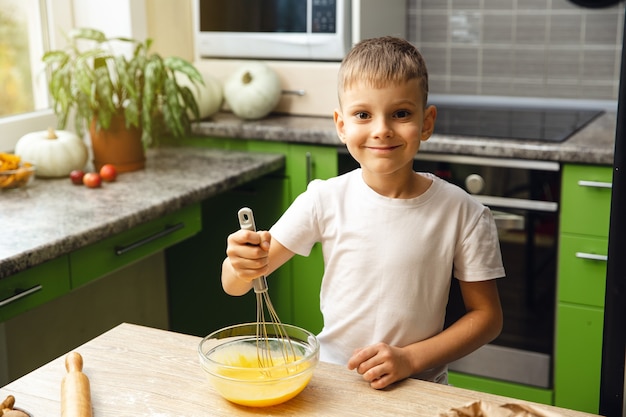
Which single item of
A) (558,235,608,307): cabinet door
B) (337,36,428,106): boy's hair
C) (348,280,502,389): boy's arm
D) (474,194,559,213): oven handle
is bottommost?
(558,235,608,307): cabinet door

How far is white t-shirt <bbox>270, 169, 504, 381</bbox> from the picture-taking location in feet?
4.24

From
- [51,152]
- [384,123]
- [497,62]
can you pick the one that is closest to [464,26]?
[497,62]

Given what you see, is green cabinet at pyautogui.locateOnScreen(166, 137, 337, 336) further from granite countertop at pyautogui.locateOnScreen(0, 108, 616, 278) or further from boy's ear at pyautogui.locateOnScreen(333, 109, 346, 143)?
boy's ear at pyautogui.locateOnScreen(333, 109, 346, 143)

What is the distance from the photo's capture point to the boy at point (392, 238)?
1181 millimetres

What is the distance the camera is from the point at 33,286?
1684 mm

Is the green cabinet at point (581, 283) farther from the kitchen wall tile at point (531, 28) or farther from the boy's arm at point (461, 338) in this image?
the boy's arm at point (461, 338)

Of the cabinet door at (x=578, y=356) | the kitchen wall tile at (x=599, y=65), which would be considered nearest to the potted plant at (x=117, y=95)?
the cabinet door at (x=578, y=356)

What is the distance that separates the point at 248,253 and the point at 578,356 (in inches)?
64.4

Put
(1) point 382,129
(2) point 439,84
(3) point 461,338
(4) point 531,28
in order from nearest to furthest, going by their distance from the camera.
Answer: (1) point 382,129, (3) point 461,338, (4) point 531,28, (2) point 439,84

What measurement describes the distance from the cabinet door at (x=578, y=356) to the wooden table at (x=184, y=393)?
141 cm

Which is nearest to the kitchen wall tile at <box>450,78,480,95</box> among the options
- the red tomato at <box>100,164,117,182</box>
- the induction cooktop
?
the induction cooktop

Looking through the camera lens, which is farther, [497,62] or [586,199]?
[497,62]

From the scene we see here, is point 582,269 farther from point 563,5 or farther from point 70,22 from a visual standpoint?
point 70,22

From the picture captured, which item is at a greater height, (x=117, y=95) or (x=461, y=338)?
(x=117, y=95)
